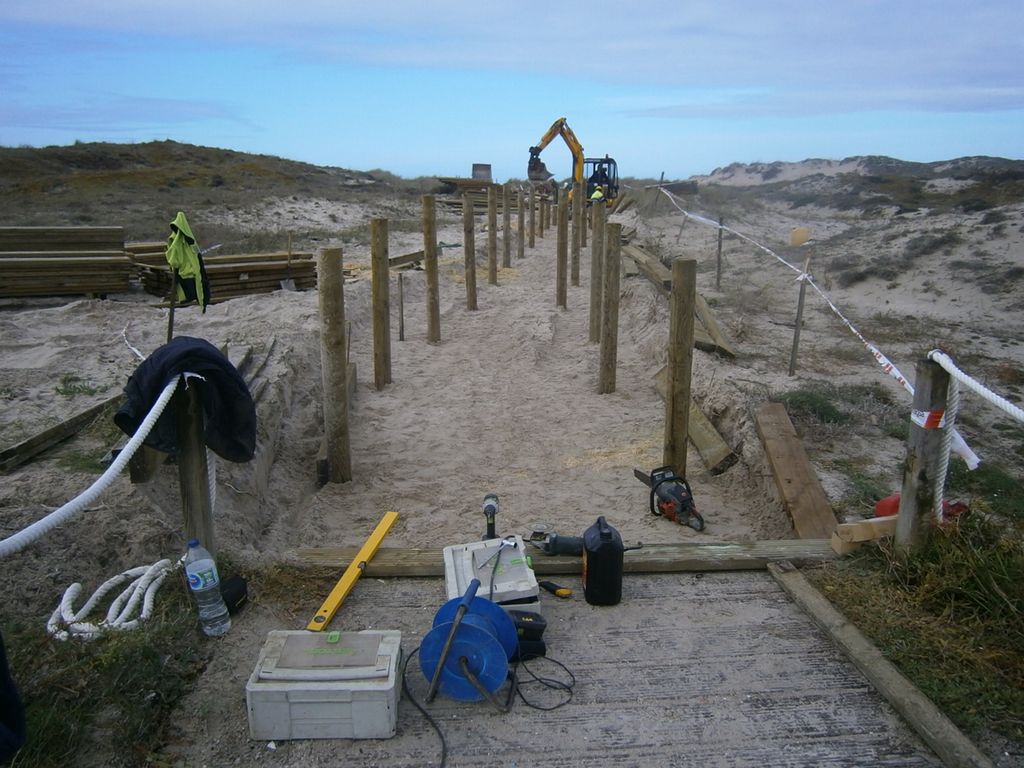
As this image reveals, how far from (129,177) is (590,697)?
3392cm

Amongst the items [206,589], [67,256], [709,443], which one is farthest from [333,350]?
[67,256]

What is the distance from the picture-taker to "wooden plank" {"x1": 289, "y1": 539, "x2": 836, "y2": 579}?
3762mm

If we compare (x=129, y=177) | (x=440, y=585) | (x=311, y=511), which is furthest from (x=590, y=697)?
(x=129, y=177)

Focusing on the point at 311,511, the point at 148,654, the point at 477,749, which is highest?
the point at 148,654

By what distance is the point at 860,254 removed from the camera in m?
16.7

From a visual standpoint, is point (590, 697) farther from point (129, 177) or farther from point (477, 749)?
point (129, 177)

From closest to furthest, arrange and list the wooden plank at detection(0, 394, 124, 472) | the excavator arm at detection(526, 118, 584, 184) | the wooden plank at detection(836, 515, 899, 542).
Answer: the wooden plank at detection(836, 515, 899, 542) < the wooden plank at detection(0, 394, 124, 472) < the excavator arm at detection(526, 118, 584, 184)

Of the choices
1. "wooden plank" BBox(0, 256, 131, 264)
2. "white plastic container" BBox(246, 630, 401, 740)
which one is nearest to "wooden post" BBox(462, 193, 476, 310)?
"wooden plank" BBox(0, 256, 131, 264)

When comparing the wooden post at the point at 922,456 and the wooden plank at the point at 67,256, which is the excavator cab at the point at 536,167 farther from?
the wooden post at the point at 922,456

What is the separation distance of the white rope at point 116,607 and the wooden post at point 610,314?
19.6ft

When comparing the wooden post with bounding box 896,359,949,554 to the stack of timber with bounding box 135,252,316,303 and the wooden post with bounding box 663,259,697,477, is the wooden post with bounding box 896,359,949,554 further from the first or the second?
the stack of timber with bounding box 135,252,316,303

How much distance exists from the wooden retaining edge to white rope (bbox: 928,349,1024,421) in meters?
1.10

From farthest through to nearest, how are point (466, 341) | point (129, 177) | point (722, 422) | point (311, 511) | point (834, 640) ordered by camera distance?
point (129, 177)
point (466, 341)
point (722, 422)
point (311, 511)
point (834, 640)

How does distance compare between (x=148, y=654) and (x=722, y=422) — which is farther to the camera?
(x=722, y=422)
